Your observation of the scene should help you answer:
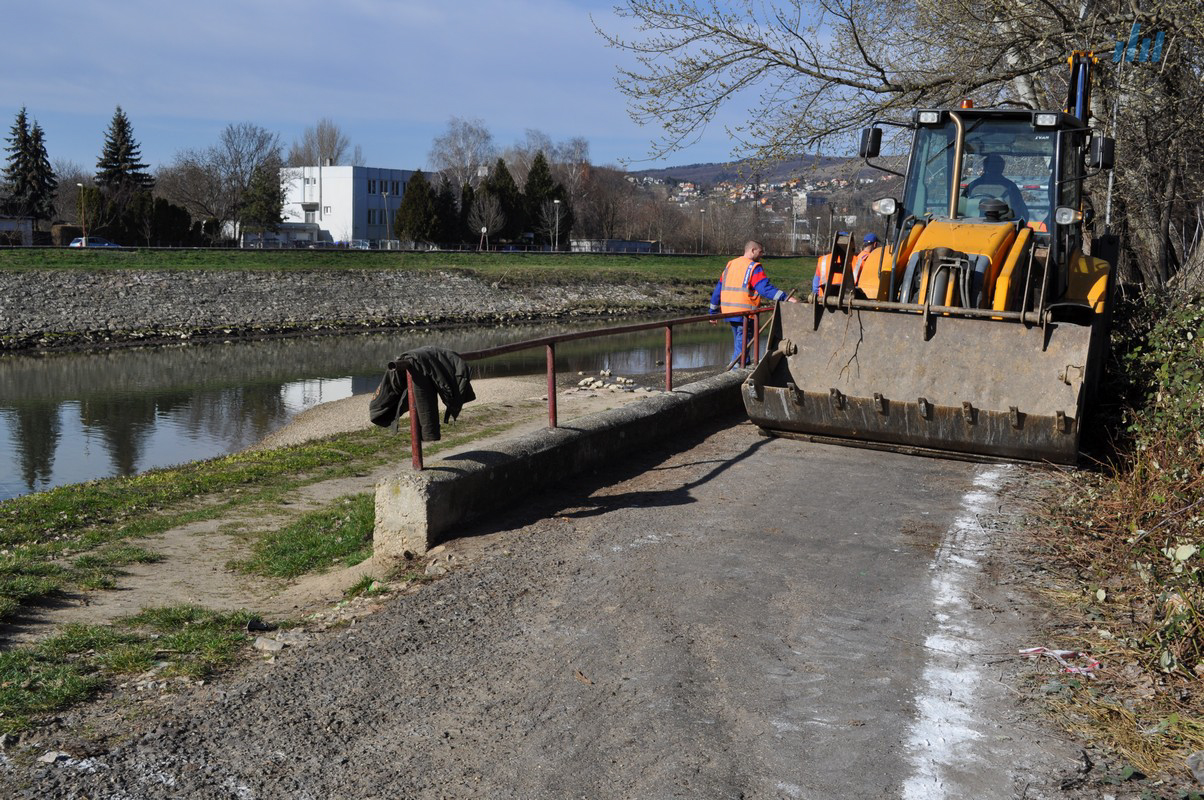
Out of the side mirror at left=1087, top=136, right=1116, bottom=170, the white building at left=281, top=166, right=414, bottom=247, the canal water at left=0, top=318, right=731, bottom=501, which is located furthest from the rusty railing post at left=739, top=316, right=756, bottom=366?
the white building at left=281, top=166, right=414, bottom=247

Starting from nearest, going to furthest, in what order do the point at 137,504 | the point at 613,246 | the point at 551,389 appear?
the point at 551,389, the point at 137,504, the point at 613,246

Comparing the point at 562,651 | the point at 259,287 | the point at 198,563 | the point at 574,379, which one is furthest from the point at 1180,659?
the point at 259,287

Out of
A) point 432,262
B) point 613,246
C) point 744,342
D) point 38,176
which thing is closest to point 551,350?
point 744,342

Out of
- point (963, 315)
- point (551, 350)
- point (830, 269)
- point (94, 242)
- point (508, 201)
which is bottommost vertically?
point (551, 350)

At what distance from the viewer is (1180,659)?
193 inches

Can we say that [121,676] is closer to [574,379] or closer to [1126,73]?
[1126,73]

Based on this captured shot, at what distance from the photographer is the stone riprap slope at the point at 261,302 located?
133ft

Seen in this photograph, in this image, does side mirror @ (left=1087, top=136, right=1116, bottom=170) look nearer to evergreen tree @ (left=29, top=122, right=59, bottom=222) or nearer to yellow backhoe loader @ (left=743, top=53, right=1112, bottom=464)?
yellow backhoe loader @ (left=743, top=53, right=1112, bottom=464)

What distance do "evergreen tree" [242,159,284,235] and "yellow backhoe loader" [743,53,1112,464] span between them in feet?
259

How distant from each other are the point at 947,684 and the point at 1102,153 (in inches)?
263

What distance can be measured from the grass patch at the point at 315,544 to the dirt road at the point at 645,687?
1.85m

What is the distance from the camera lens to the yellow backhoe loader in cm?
898

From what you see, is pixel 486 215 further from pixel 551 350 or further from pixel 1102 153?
pixel 551 350

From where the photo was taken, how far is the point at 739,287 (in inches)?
544
